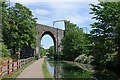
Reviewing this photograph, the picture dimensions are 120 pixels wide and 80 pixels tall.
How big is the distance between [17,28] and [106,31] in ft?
53.3

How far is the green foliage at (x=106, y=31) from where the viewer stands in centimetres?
1303

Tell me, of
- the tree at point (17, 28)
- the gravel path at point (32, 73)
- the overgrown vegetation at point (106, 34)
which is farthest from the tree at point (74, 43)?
the gravel path at point (32, 73)

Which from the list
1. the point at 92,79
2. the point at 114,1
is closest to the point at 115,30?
the point at 114,1

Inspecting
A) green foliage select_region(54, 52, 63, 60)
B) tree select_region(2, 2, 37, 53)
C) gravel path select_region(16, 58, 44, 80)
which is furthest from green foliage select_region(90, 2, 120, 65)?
green foliage select_region(54, 52, 63, 60)

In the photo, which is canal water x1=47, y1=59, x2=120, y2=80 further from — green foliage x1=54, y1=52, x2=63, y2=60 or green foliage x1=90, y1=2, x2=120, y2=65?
green foliage x1=54, y1=52, x2=63, y2=60

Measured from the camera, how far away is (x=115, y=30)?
1269cm

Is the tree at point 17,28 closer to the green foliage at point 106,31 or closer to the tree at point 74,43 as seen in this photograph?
the tree at point 74,43

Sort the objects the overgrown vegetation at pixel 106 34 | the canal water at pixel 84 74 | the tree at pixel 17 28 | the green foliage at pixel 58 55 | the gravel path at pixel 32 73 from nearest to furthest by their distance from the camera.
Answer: the gravel path at pixel 32 73, the canal water at pixel 84 74, the overgrown vegetation at pixel 106 34, the tree at pixel 17 28, the green foliage at pixel 58 55

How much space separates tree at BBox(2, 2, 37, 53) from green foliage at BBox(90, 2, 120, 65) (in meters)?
14.7

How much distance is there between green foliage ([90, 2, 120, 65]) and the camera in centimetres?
1303

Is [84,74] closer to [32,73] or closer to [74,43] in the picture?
[32,73]

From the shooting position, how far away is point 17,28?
24641mm

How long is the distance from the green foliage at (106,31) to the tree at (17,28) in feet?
48.2

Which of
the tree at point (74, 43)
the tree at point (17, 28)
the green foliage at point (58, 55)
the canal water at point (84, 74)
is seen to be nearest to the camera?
the canal water at point (84, 74)
